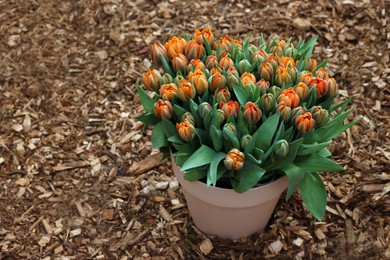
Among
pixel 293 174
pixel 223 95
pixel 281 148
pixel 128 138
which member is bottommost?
pixel 128 138

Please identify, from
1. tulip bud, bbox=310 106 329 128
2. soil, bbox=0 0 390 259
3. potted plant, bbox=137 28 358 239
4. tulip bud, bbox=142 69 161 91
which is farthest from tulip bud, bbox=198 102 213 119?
soil, bbox=0 0 390 259

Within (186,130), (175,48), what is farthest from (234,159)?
(175,48)

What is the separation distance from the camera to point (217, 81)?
6.07 ft

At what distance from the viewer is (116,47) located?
311cm

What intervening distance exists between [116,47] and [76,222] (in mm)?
1111

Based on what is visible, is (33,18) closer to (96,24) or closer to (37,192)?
(96,24)

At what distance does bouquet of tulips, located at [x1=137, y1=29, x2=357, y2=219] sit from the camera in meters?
1.77

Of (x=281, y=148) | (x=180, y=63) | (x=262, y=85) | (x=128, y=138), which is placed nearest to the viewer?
(x=281, y=148)

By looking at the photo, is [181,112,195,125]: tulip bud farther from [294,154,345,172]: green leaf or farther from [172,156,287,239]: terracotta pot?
[294,154,345,172]: green leaf

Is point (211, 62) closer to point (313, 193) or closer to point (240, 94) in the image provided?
point (240, 94)

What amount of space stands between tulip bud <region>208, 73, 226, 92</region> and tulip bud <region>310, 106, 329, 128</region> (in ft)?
0.97

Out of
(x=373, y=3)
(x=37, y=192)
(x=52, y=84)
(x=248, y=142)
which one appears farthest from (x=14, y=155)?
(x=373, y=3)

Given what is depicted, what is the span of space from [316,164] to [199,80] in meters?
0.47

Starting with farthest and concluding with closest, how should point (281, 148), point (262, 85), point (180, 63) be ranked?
1. point (180, 63)
2. point (262, 85)
3. point (281, 148)
